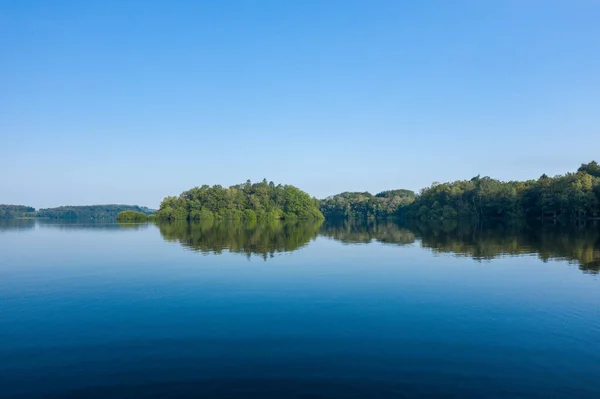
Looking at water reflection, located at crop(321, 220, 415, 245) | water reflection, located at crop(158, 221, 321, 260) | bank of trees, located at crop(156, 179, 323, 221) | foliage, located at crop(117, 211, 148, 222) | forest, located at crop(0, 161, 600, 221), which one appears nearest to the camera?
water reflection, located at crop(158, 221, 321, 260)

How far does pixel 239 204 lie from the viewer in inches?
5989

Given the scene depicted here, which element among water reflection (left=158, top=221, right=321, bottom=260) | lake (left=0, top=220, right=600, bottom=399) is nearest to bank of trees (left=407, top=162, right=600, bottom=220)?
water reflection (left=158, top=221, right=321, bottom=260)

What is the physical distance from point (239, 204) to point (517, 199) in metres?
93.9

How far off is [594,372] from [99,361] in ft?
40.7

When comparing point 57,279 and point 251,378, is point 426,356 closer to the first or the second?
point 251,378

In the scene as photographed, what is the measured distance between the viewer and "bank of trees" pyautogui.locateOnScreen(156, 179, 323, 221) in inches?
5748

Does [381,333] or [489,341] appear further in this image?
[381,333]

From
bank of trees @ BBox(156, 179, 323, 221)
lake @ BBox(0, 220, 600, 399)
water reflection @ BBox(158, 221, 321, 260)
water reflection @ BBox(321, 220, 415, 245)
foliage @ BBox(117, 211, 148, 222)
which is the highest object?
bank of trees @ BBox(156, 179, 323, 221)

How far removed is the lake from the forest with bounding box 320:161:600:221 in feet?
264

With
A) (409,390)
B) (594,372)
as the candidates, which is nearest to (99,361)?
(409,390)

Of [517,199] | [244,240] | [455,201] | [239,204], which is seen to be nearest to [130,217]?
[239,204]

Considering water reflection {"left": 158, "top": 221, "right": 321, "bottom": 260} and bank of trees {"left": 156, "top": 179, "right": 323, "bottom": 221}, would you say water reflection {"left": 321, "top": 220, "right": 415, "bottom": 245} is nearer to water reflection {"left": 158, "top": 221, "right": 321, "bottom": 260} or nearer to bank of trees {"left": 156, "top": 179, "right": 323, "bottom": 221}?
water reflection {"left": 158, "top": 221, "right": 321, "bottom": 260}

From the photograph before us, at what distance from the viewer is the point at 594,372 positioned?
9508 millimetres

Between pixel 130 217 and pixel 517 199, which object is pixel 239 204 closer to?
pixel 130 217
